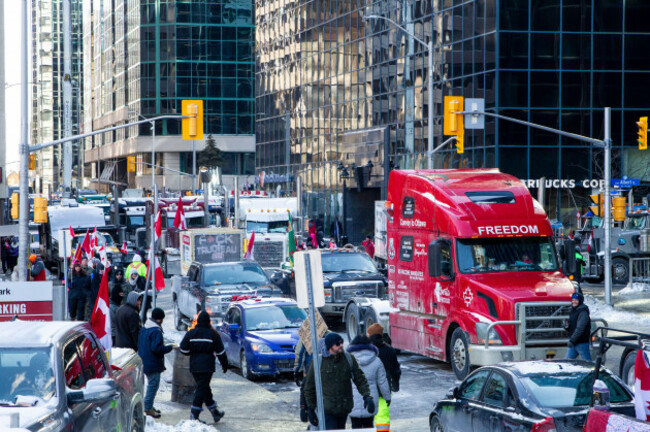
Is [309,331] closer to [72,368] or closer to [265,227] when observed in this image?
[72,368]

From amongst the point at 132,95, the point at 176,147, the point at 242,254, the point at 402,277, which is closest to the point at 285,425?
the point at 402,277

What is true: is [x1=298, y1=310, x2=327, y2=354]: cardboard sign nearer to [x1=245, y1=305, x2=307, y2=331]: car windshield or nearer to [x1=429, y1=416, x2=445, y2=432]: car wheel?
[x1=429, y1=416, x2=445, y2=432]: car wheel

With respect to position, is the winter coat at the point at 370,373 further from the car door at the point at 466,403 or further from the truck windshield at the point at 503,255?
the truck windshield at the point at 503,255

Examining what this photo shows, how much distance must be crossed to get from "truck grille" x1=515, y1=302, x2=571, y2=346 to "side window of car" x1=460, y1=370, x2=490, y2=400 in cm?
588

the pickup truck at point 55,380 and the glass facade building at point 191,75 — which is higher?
the glass facade building at point 191,75

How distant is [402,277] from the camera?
68.5ft

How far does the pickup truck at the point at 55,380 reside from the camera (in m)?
8.33

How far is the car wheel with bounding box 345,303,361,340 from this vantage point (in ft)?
75.8

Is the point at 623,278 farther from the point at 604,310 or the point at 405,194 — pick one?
the point at 405,194

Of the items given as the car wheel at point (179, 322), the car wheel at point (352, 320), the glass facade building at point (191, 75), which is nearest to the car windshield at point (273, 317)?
the car wheel at point (352, 320)

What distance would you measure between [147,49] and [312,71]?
4516cm

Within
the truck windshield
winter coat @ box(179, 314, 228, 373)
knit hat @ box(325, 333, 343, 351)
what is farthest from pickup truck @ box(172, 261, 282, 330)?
knit hat @ box(325, 333, 343, 351)

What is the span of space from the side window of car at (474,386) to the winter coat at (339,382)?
123cm

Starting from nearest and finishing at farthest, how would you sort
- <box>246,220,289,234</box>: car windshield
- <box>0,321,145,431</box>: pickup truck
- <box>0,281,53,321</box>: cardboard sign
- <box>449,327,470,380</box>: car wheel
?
<box>0,321,145,431</box>: pickup truck
<box>0,281,53,321</box>: cardboard sign
<box>449,327,470,380</box>: car wheel
<box>246,220,289,234</box>: car windshield
